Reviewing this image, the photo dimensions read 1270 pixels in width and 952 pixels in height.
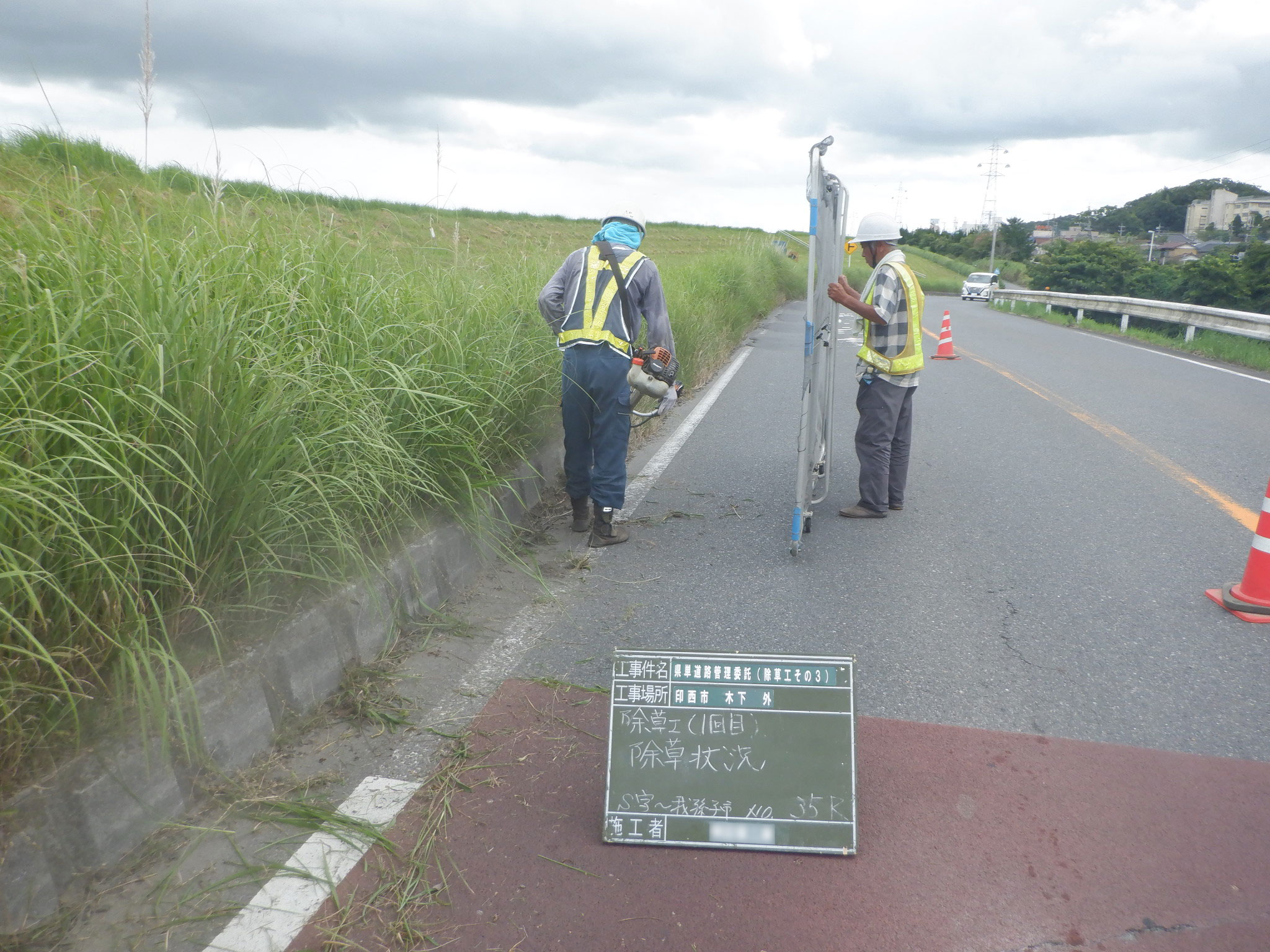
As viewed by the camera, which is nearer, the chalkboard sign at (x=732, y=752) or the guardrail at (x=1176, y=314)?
the chalkboard sign at (x=732, y=752)

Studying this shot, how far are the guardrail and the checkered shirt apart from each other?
41.0 feet

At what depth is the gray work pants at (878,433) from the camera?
244 inches

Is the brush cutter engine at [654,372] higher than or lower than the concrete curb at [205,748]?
higher

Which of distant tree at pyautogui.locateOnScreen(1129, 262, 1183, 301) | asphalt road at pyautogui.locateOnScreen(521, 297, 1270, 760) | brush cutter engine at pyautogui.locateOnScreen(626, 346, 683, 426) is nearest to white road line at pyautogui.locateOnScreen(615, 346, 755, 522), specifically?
asphalt road at pyautogui.locateOnScreen(521, 297, 1270, 760)

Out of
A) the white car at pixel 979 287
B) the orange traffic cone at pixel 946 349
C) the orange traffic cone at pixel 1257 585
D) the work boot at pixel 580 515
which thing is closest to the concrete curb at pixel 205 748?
the work boot at pixel 580 515

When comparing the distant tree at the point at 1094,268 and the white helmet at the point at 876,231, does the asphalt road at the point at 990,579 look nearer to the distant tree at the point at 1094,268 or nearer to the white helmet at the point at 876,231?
the white helmet at the point at 876,231

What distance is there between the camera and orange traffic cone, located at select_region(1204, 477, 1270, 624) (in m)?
4.54

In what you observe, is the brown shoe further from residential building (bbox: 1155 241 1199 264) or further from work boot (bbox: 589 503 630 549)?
residential building (bbox: 1155 241 1199 264)

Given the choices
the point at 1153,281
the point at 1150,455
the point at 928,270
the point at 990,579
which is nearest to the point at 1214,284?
the point at 1153,281

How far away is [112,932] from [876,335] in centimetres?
535

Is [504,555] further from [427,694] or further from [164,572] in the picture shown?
[164,572]

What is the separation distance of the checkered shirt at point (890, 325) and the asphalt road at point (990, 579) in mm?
985

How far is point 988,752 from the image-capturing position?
329 cm

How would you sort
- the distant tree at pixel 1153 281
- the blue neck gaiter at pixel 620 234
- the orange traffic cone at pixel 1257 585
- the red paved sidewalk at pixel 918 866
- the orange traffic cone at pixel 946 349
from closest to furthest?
the red paved sidewalk at pixel 918 866, the orange traffic cone at pixel 1257 585, the blue neck gaiter at pixel 620 234, the orange traffic cone at pixel 946 349, the distant tree at pixel 1153 281
